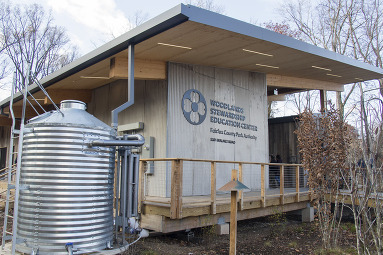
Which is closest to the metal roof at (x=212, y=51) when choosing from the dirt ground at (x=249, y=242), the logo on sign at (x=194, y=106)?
the logo on sign at (x=194, y=106)

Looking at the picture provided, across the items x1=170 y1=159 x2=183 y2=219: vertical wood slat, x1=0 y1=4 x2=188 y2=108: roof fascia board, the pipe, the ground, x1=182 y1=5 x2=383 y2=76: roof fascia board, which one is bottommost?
the ground

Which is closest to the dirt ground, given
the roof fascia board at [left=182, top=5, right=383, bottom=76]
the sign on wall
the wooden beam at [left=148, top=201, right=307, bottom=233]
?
the wooden beam at [left=148, top=201, right=307, bottom=233]

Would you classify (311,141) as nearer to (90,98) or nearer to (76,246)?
(76,246)

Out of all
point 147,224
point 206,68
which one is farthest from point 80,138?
point 206,68

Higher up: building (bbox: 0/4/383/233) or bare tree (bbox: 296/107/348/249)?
building (bbox: 0/4/383/233)

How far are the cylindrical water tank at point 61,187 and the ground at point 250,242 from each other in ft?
7.58

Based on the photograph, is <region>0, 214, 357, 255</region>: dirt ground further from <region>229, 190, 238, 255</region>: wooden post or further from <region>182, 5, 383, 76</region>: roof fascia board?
<region>182, 5, 383, 76</region>: roof fascia board

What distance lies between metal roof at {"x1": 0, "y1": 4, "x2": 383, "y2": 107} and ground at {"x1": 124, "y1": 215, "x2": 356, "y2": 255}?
4571 mm

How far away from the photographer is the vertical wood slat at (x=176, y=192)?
7.14 metres

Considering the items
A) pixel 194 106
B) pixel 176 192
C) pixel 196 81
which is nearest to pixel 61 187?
pixel 176 192

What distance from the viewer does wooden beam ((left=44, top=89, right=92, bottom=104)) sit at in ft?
44.6

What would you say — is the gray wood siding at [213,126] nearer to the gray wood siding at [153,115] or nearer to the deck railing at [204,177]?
the deck railing at [204,177]

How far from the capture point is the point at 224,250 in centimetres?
753

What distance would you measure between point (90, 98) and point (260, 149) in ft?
23.5
